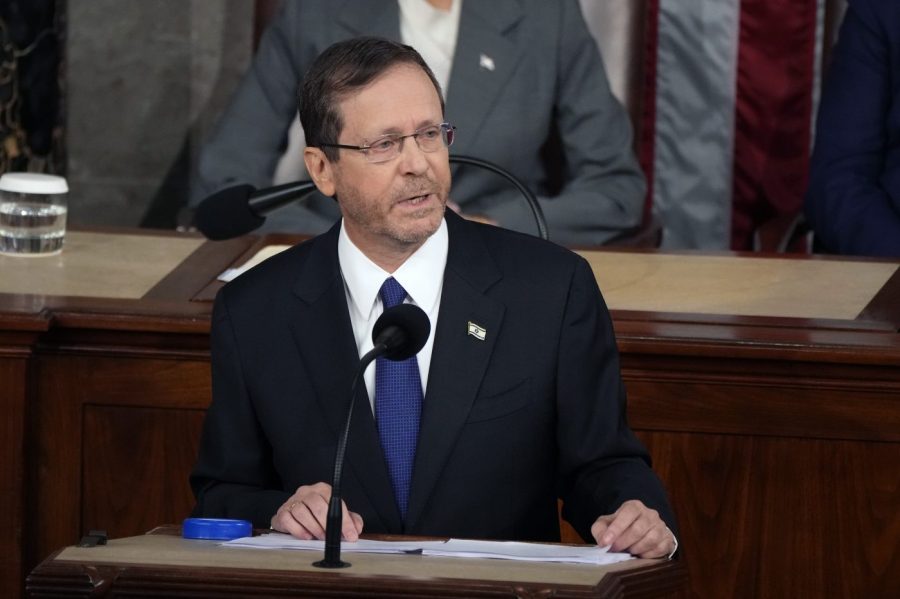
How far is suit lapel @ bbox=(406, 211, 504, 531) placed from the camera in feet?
6.55

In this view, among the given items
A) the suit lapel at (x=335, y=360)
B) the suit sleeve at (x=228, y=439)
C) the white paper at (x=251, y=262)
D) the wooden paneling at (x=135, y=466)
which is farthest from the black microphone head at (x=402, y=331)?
the white paper at (x=251, y=262)

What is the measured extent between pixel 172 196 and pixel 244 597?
332 centimetres

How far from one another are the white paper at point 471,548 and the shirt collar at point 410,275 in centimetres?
41

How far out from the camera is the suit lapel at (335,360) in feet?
6.54

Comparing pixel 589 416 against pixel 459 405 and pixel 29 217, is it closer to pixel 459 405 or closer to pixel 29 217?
pixel 459 405

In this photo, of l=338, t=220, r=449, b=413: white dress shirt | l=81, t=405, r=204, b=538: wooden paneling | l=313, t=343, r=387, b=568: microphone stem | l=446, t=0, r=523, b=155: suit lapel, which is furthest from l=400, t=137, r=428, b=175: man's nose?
l=446, t=0, r=523, b=155: suit lapel

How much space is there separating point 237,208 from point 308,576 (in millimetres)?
1173

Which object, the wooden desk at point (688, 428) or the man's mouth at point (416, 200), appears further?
the wooden desk at point (688, 428)

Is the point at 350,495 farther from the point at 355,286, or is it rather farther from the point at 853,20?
the point at 853,20

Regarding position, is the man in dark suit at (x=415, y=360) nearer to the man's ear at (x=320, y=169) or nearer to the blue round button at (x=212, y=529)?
the man's ear at (x=320, y=169)

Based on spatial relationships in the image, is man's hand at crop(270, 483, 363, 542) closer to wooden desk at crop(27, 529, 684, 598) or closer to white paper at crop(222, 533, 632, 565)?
white paper at crop(222, 533, 632, 565)

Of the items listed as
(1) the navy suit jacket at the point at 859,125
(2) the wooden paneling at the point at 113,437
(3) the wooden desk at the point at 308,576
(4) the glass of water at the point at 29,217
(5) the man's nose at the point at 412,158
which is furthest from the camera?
(1) the navy suit jacket at the point at 859,125

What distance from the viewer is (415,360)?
2.04 meters

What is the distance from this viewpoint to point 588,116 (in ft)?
12.3
